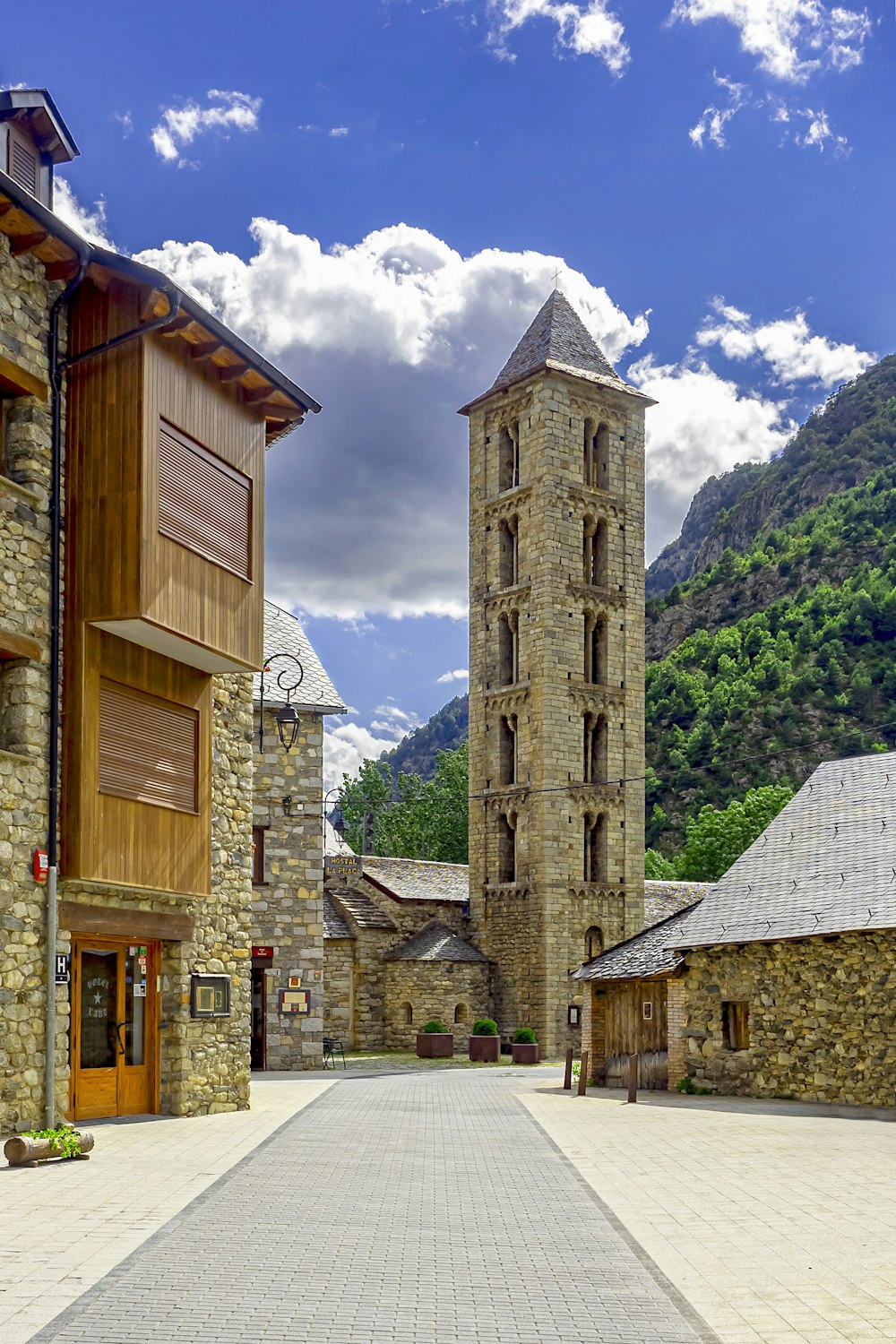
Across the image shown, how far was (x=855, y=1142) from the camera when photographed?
638 inches

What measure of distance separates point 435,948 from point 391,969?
5.45ft

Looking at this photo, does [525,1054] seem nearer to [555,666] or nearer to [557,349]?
[555,666]

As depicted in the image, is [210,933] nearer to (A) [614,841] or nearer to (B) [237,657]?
(B) [237,657]

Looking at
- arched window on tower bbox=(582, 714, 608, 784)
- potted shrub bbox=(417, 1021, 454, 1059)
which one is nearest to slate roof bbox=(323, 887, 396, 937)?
potted shrub bbox=(417, 1021, 454, 1059)

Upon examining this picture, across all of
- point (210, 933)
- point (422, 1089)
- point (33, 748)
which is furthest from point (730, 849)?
point (33, 748)

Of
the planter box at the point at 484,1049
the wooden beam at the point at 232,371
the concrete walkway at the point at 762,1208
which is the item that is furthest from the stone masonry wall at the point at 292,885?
the wooden beam at the point at 232,371

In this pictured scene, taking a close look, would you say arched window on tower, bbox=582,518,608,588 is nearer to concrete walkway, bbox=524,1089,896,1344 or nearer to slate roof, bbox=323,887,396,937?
slate roof, bbox=323,887,396,937

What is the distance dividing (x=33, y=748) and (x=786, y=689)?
255 feet

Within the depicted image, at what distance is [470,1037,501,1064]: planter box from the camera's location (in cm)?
4132

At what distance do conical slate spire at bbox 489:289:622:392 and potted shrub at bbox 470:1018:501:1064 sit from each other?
2341 cm

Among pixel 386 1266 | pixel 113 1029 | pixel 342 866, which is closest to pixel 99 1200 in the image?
pixel 386 1266

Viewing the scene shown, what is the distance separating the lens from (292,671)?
108ft

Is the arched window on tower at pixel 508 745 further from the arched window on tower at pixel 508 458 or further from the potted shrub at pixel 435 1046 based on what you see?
the potted shrub at pixel 435 1046

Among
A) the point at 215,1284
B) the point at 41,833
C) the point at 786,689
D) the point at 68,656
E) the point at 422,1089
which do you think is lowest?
the point at 422,1089
